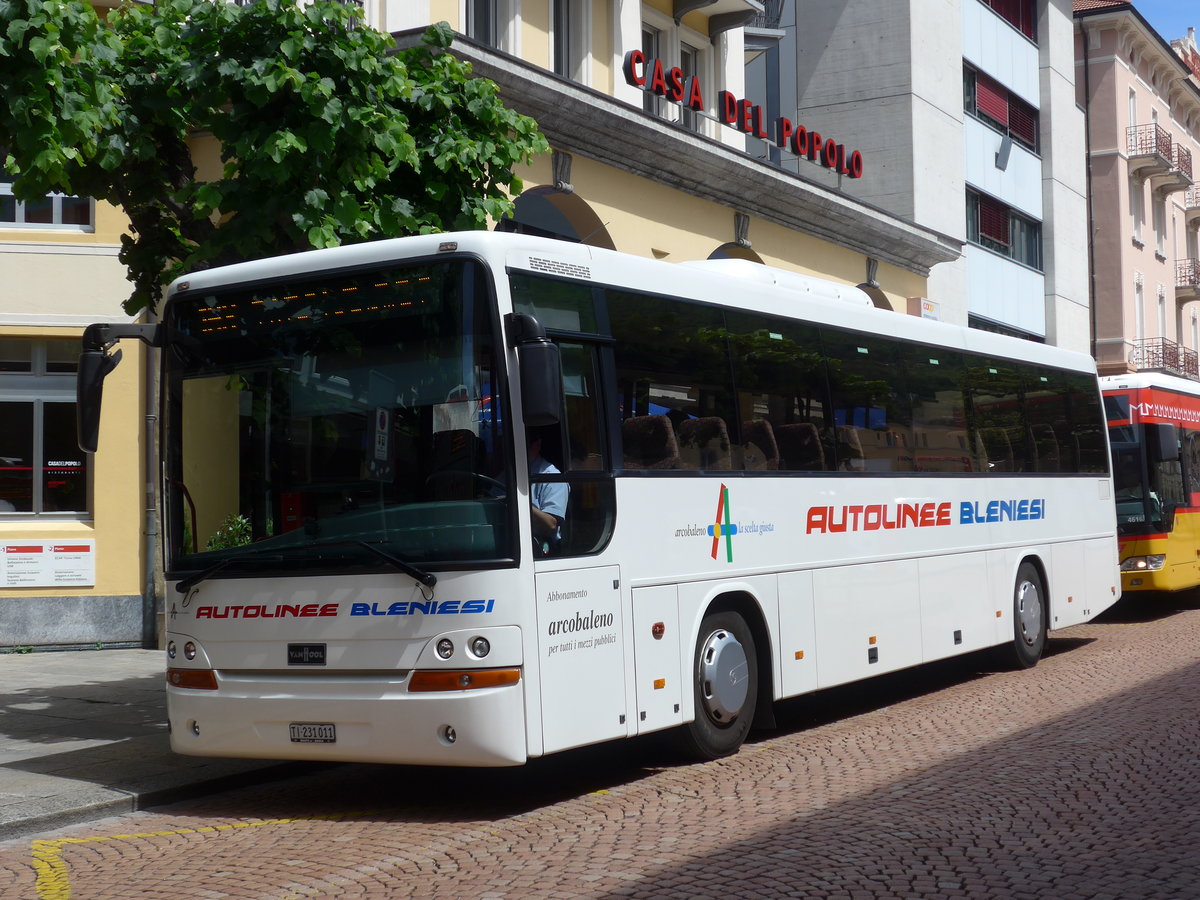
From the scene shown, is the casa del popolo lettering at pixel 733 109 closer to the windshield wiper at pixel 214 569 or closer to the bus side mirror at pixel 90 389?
the bus side mirror at pixel 90 389

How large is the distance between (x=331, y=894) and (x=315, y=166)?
5137 mm

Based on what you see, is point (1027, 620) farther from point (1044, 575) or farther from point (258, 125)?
point (258, 125)

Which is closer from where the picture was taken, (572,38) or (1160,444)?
(1160,444)

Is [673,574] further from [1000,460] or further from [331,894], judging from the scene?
[1000,460]

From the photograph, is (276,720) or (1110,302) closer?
(276,720)

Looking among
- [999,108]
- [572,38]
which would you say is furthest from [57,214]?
[999,108]

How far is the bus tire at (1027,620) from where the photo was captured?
13.7 meters

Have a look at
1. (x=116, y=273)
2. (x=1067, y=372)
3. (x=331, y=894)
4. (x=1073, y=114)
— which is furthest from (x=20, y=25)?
(x=1073, y=114)

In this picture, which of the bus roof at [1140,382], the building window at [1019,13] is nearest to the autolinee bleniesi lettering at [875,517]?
the bus roof at [1140,382]

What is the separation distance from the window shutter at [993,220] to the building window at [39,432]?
901 inches

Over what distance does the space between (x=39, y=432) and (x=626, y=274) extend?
10.4 meters

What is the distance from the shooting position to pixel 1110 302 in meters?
44.7

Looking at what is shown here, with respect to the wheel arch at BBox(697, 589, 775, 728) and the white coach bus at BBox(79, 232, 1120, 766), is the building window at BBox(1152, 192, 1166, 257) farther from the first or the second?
the wheel arch at BBox(697, 589, 775, 728)

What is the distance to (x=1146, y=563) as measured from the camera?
18.4 metres
